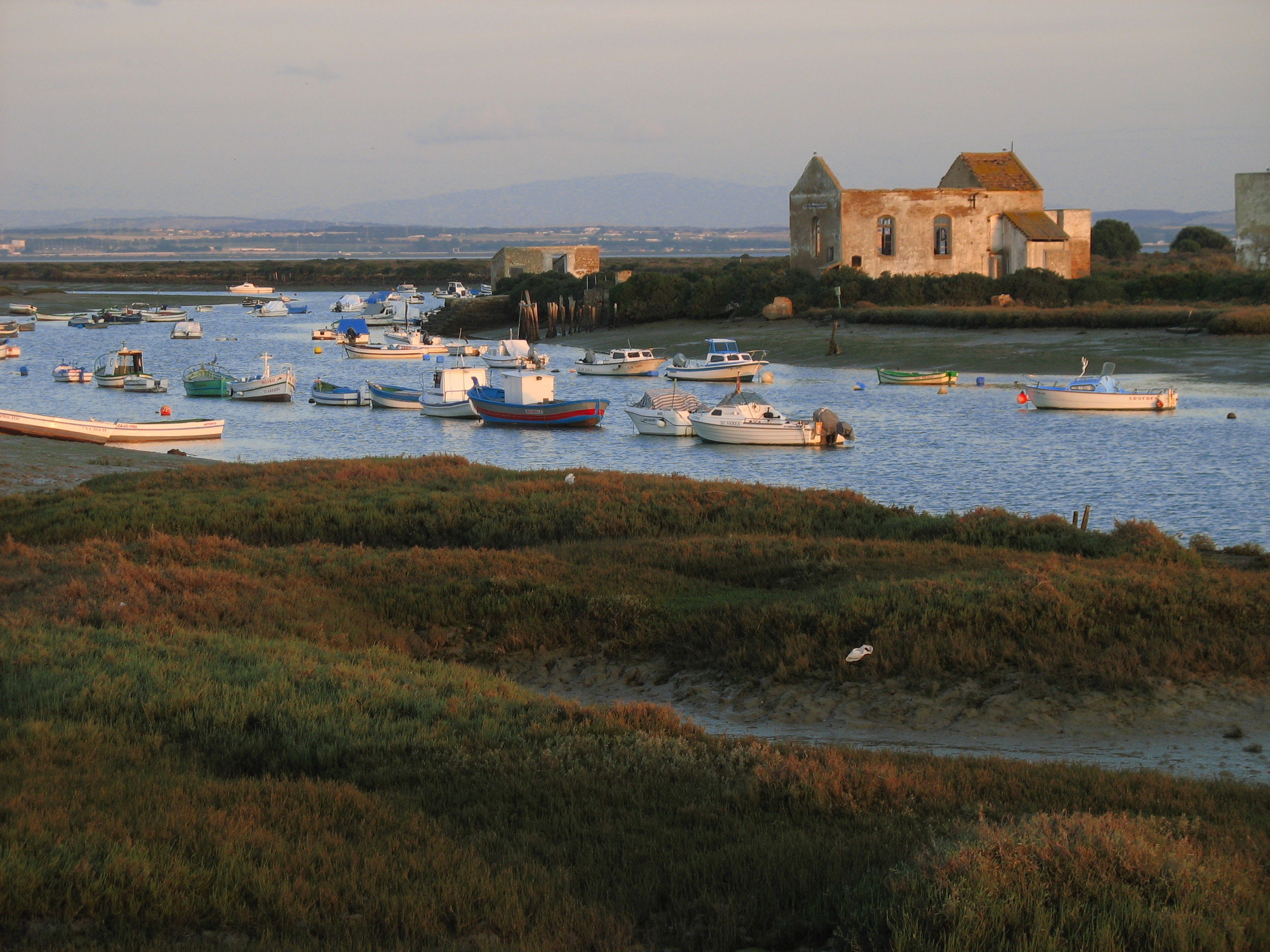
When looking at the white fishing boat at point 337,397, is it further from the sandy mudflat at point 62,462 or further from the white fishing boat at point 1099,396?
the white fishing boat at point 1099,396

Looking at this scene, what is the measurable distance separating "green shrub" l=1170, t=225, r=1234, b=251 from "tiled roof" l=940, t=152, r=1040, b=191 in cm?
3018

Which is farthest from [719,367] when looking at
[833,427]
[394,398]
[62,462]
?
[62,462]

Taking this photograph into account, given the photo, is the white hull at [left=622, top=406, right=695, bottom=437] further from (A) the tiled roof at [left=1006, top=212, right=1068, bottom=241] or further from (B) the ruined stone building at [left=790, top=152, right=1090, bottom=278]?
(A) the tiled roof at [left=1006, top=212, right=1068, bottom=241]

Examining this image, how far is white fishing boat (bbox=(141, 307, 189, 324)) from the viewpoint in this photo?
104000mm

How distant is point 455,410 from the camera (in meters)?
49.0

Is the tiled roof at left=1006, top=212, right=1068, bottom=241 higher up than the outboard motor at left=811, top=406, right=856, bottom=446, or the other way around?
the tiled roof at left=1006, top=212, right=1068, bottom=241

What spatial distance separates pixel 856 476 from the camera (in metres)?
32.1

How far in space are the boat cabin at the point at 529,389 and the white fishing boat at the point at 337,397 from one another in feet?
29.8

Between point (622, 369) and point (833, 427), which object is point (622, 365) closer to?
point (622, 369)

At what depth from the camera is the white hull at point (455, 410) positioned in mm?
48719

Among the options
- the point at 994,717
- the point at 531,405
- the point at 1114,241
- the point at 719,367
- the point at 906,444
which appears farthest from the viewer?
the point at 1114,241

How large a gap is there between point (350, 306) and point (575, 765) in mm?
104752

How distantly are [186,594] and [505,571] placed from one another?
12.3 feet

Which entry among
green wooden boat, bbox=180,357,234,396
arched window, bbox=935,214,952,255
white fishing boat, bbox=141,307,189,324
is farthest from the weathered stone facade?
white fishing boat, bbox=141,307,189,324
